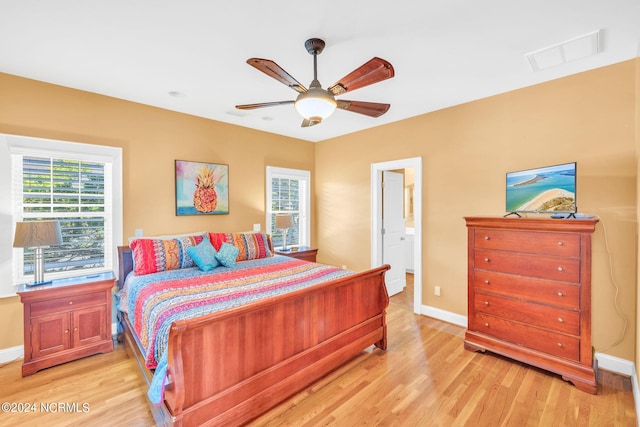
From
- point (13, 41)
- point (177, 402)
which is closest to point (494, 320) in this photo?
point (177, 402)

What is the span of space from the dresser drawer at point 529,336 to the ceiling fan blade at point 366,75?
7.99 feet

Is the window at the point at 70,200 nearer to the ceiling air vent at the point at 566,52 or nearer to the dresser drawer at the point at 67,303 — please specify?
the dresser drawer at the point at 67,303

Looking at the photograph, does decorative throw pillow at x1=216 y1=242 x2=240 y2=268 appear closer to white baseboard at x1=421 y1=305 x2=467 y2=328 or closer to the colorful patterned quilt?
the colorful patterned quilt

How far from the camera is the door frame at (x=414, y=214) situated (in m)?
3.86

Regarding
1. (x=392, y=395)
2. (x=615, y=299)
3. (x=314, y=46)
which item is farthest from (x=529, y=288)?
(x=314, y=46)

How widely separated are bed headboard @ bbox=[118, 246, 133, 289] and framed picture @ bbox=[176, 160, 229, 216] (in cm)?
75

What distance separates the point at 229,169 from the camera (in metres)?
4.23

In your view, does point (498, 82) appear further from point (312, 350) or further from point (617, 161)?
point (312, 350)

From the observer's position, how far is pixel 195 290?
2420 mm

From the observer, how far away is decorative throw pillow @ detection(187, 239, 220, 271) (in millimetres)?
3174

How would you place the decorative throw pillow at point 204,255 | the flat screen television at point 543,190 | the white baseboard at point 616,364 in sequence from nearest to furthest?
the white baseboard at point 616,364 < the flat screen television at point 543,190 < the decorative throw pillow at point 204,255

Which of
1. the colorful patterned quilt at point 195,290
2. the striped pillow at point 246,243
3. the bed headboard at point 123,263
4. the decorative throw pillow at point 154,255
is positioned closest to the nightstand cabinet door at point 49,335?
the colorful patterned quilt at point 195,290

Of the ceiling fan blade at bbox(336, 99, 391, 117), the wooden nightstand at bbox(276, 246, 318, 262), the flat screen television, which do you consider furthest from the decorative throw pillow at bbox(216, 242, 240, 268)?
the flat screen television

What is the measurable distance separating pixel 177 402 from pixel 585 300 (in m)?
2.97
